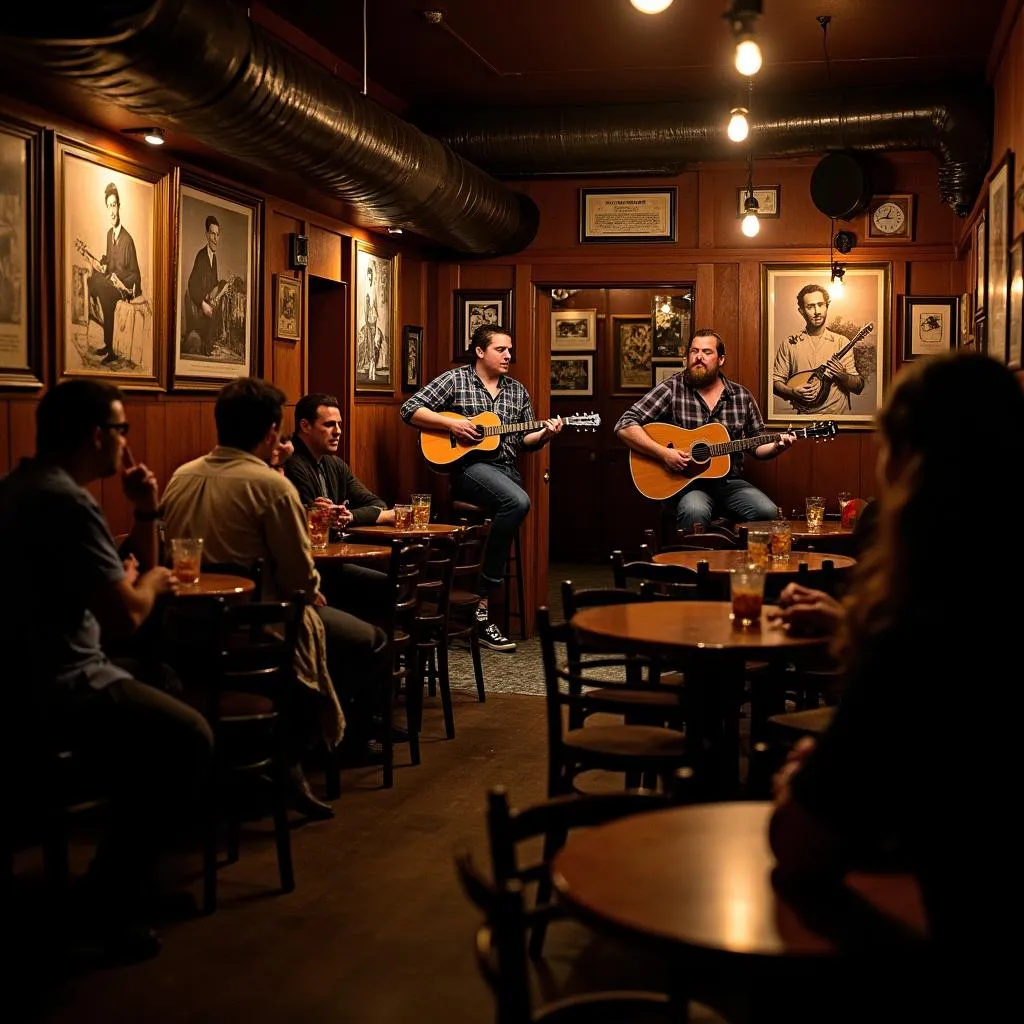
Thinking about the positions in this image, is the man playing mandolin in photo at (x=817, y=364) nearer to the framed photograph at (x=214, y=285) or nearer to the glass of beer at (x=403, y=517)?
the glass of beer at (x=403, y=517)

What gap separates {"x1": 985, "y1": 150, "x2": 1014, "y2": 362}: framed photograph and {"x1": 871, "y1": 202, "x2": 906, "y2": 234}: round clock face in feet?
5.76

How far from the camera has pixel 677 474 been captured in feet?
25.5

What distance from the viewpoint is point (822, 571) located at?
4.48m

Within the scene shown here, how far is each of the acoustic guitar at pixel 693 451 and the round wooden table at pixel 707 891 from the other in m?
5.79

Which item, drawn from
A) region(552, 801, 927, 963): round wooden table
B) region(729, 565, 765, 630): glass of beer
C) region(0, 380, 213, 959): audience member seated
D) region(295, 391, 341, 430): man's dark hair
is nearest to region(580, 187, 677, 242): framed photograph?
region(295, 391, 341, 430): man's dark hair

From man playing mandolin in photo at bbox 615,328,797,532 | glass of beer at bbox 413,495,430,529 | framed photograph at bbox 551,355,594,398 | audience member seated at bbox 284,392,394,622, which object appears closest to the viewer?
audience member seated at bbox 284,392,394,622

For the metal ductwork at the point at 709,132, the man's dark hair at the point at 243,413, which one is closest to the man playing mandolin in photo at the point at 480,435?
the metal ductwork at the point at 709,132

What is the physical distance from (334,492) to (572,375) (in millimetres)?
6140

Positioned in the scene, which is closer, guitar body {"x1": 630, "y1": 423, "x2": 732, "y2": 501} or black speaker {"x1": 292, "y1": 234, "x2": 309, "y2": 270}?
black speaker {"x1": 292, "y1": 234, "x2": 309, "y2": 270}

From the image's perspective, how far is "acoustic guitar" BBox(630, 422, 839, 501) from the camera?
773 centimetres

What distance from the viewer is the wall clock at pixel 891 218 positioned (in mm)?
8281

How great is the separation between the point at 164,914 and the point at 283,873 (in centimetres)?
37

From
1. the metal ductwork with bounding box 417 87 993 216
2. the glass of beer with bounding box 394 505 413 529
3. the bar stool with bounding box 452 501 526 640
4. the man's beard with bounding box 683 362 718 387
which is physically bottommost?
the bar stool with bounding box 452 501 526 640

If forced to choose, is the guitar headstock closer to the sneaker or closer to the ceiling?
the sneaker
